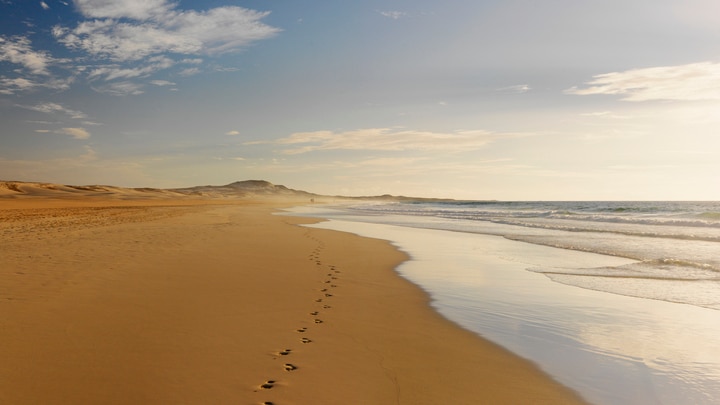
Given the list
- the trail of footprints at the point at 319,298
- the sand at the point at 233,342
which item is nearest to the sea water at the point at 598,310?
the sand at the point at 233,342

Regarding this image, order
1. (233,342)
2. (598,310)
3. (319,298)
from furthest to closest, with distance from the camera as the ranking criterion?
(319,298) → (598,310) → (233,342)

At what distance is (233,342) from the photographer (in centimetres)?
552

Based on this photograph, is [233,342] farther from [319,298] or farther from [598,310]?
[598,310]

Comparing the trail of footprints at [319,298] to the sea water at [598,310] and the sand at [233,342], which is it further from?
→ the sea water at [598,310]

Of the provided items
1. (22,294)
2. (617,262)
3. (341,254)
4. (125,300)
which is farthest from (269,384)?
(617,262)

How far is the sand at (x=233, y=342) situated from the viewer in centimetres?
425

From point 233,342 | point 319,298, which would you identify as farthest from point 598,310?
point 233,342

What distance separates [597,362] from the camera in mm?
5426

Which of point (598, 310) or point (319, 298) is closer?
point (598, 310)

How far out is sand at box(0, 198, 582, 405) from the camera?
425 cm

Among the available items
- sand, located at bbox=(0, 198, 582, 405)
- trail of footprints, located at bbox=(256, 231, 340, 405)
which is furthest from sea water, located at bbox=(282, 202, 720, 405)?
trail of footprints, located at bbox=(256, 231, 340, 405)

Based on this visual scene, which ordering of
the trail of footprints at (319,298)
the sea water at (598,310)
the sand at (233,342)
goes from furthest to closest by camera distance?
the sea water at (598,310), the trail of footprints at (319,298), the sand at (233,342)

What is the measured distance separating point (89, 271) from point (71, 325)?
4.25 meters

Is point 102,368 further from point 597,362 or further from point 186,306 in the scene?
point 597,362
